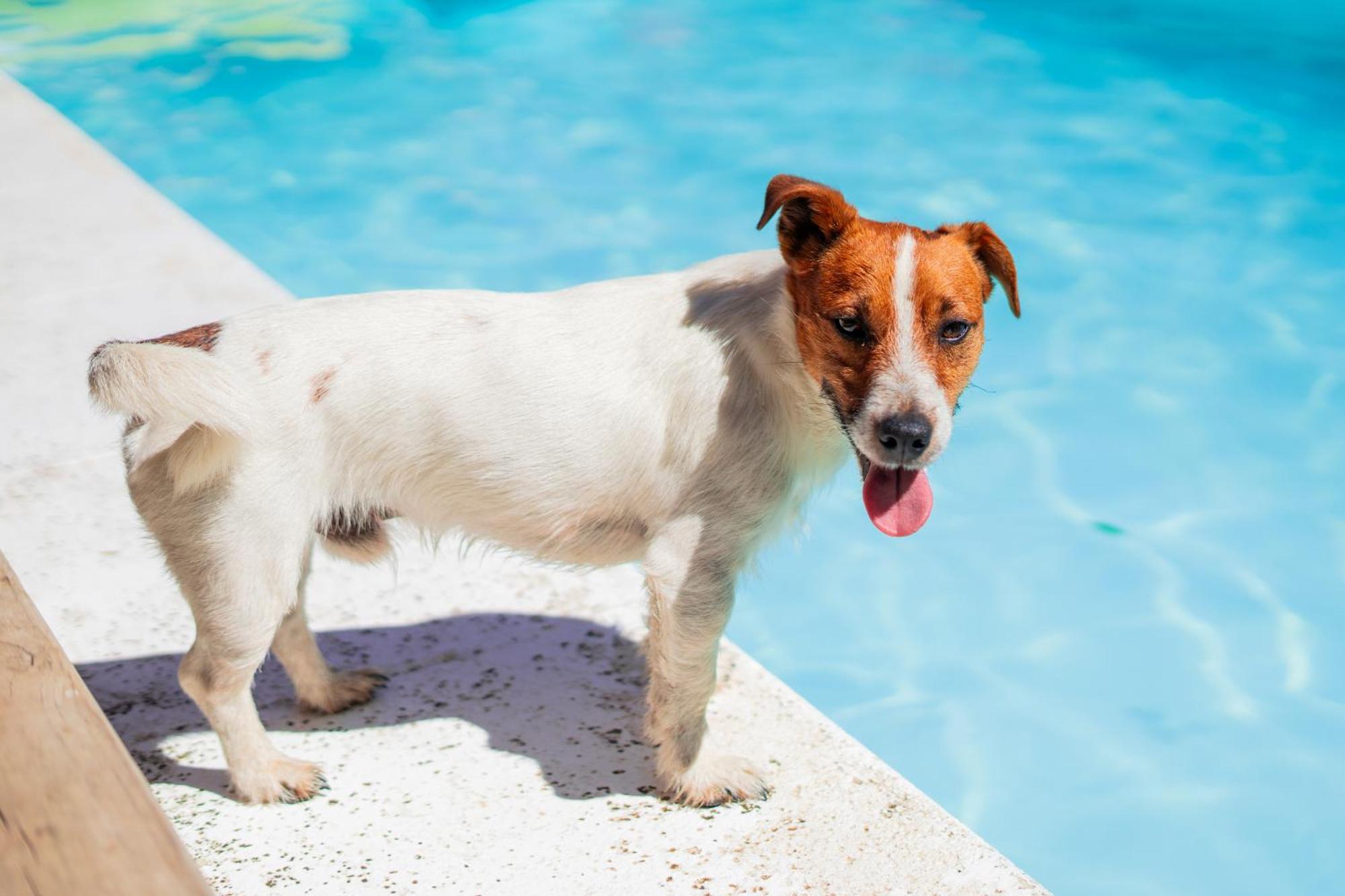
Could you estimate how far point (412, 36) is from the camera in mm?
9742

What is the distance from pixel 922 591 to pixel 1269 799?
140 centimetres

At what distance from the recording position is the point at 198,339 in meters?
2.68

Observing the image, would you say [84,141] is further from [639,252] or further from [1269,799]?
[1269,799]

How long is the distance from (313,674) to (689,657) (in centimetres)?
102

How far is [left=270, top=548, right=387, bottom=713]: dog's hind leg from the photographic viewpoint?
306 cm

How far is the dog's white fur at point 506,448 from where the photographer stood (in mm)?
2578

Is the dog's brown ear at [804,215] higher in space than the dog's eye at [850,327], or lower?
higher

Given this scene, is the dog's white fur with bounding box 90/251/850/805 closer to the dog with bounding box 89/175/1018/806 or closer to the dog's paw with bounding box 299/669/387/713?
the dog with bounding box 89/175/1018/806

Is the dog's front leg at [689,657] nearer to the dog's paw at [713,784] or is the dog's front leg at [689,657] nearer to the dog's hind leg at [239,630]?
the dog's paw at [713,784]

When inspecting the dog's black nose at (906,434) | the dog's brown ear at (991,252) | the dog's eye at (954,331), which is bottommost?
the dog's black nose at (906,434)

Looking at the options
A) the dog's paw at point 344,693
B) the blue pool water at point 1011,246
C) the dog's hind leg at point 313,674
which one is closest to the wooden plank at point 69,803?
the dog's hind leg at point 313,674

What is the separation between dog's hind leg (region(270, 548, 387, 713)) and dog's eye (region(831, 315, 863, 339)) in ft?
4.67

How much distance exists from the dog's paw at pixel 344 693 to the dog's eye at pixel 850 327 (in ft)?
5.25

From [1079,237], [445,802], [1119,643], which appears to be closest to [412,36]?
[1079,237]
